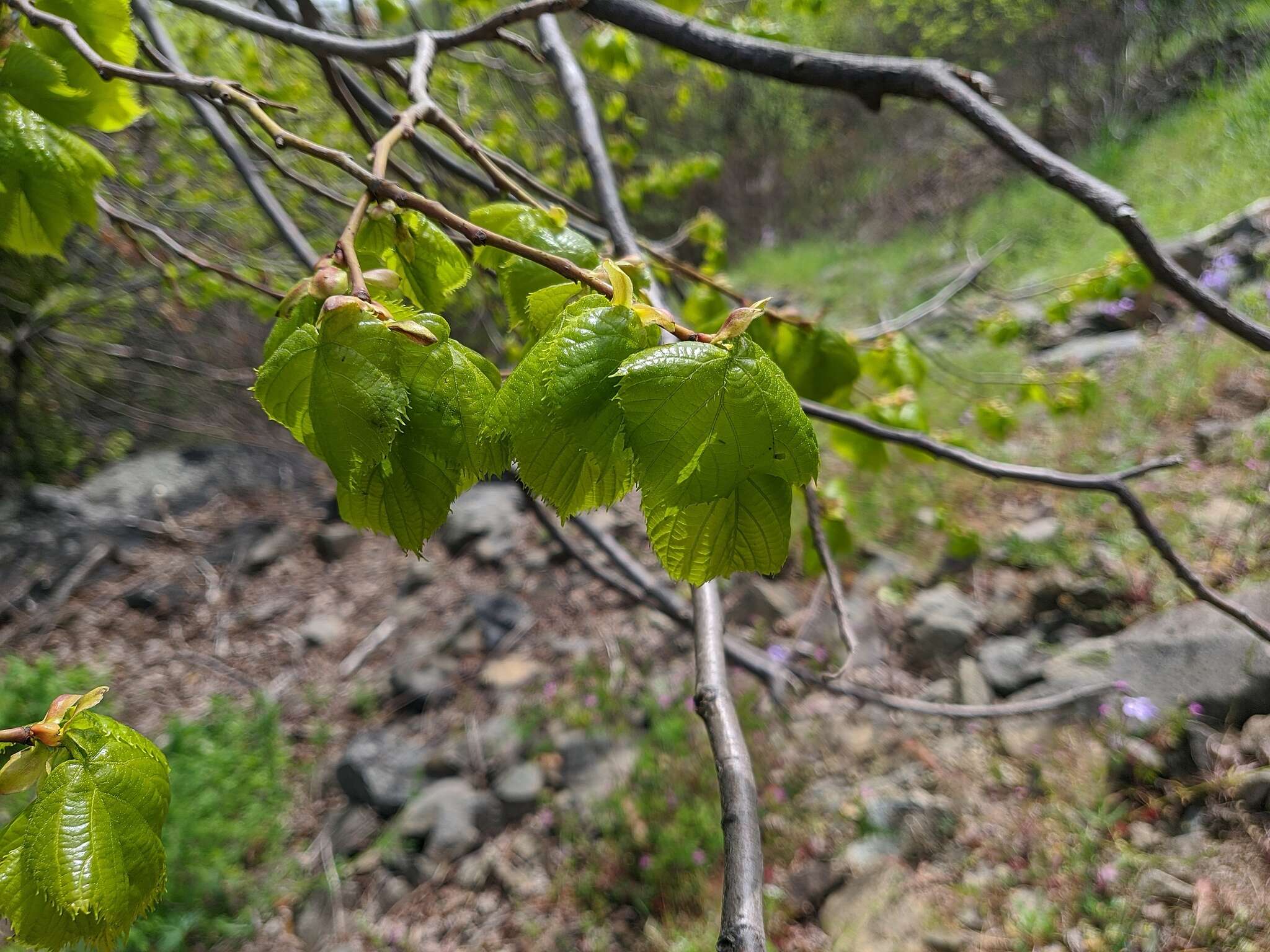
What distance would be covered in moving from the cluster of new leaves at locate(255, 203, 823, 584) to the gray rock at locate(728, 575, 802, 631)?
333cm

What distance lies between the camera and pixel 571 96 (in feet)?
4.67

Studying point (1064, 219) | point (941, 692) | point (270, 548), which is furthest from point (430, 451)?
point (1064, 219)

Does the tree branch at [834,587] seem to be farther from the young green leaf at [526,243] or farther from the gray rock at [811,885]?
the gray rock at [811,885]

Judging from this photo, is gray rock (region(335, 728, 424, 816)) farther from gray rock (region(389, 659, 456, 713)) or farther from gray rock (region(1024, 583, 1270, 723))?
gray rock (region(1024, 583, 1270, 723))

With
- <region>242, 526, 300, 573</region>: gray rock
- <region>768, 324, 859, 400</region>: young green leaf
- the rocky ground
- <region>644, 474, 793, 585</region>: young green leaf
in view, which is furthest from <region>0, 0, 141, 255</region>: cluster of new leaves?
<region>242, 526, 300, 573</region>: gray rock

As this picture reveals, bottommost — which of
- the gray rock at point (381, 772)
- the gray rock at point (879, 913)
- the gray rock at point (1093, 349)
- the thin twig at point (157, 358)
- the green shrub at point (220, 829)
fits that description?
the green shrub at point (220, 829)

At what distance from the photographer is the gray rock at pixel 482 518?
519 centimetres

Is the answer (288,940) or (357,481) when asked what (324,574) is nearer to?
(288,940)

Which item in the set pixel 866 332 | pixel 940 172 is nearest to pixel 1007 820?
pixel 866 332

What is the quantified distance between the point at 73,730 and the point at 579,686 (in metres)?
3.24

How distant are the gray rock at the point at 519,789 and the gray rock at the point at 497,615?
0.99 m

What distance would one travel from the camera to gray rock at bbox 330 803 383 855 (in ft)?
10.3

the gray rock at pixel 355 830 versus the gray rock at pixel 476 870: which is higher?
the gray rock at pixel 476 870

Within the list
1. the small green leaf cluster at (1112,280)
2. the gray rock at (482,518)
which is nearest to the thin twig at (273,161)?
the small green leaf cluster at (1112,280)
